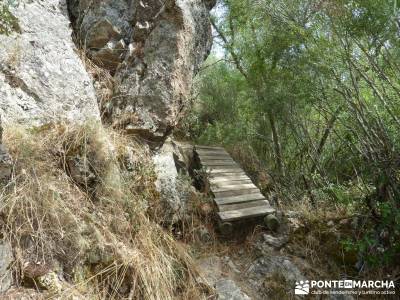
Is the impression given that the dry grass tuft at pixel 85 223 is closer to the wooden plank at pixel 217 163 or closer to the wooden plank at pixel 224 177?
the wooden plank at pixel 224 177

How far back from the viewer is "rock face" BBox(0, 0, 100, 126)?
240 cm

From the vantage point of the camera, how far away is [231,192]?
148 inches

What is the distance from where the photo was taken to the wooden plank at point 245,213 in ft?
10.5

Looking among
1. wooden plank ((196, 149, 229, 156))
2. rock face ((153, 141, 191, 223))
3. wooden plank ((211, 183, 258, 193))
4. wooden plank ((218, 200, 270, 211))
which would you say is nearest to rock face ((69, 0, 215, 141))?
rock face ((153, 141, 191, 223))

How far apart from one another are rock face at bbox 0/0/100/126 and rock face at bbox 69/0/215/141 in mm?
374

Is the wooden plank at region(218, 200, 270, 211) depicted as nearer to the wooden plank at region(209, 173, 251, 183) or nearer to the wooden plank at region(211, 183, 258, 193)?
the wooden plank at region(211, 183, 258, 193)

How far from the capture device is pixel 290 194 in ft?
14.7

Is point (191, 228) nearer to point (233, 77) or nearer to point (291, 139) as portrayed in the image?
point (291, 139)

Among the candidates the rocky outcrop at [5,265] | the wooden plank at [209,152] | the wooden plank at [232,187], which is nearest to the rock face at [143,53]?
the wooden plank at [232,187]

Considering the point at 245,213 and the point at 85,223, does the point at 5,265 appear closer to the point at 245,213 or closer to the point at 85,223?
the point at 85,223

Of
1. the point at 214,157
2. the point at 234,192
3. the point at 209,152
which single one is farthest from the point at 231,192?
the point at 209,152

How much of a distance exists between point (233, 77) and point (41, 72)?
4.81m

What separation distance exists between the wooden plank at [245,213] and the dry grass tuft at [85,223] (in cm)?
81

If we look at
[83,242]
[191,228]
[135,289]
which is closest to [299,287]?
[191,228]
